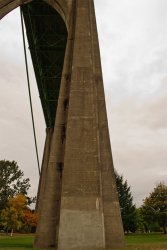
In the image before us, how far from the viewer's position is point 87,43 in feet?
64.3

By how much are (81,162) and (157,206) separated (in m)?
35.4

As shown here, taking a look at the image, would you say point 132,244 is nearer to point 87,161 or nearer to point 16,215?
point 87,161

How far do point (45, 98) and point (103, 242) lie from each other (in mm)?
23625

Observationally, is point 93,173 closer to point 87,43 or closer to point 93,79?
point 93,79

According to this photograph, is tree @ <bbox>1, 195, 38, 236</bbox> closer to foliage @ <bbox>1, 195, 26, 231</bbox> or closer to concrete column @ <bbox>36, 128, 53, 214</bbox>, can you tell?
foliage @ <bbox>1, 195, 26, 231</bbox>

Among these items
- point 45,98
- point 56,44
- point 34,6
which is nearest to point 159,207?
point 45,98

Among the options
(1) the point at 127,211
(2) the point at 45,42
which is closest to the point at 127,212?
(1) the point at 127,211

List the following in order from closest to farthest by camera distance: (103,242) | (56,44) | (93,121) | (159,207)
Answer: (103,242) < (93,121) < (56,44) < (159,207)

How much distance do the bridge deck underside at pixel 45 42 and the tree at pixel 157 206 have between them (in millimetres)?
21276

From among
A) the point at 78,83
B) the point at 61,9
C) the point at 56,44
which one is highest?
the point at 56,44

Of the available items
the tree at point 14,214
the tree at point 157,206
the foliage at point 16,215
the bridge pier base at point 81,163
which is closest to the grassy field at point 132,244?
the bridge pier base at point 81,163

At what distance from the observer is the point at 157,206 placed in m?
50.2

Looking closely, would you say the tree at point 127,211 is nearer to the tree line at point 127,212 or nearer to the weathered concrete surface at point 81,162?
the tree line at point 127,212

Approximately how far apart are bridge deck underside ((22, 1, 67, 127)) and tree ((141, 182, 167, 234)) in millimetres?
21276
